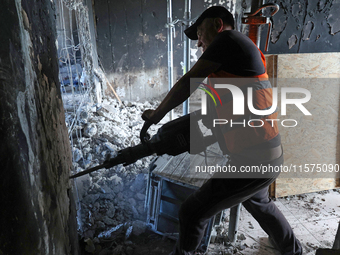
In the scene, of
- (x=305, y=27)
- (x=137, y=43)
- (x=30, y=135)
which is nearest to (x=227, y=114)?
(x=30, y=135)

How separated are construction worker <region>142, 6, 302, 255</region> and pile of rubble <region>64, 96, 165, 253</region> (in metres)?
0.57

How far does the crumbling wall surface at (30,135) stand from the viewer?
28.5 inches

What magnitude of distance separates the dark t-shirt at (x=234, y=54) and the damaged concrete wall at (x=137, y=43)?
369cm

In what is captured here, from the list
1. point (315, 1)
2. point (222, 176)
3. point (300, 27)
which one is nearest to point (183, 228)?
point (222, 176)

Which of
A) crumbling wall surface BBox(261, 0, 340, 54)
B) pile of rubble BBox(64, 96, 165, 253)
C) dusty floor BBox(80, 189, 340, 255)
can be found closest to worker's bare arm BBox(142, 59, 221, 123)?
pile of rubble BBox(64, 96, 165, 253)

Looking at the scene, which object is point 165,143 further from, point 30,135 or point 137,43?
point 137,43

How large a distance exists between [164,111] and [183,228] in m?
0.71

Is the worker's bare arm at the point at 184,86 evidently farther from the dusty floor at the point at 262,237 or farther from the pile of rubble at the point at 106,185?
the dusty floor at the point at 262,237

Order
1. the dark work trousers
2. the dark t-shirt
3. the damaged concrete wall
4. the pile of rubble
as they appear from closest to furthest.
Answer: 1. the dark t-shirt
2. the dark work trousers
3. the pile of rubble
4. the damaged concrete wall

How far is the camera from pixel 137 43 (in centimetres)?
495

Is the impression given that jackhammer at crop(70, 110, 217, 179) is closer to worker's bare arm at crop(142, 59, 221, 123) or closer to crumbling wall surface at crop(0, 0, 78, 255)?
worker's bare arm at crop(142, 59, 221, 123)

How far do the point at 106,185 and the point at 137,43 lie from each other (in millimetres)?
3440

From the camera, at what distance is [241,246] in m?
1.87

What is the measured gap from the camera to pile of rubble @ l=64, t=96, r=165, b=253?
6.31ft
